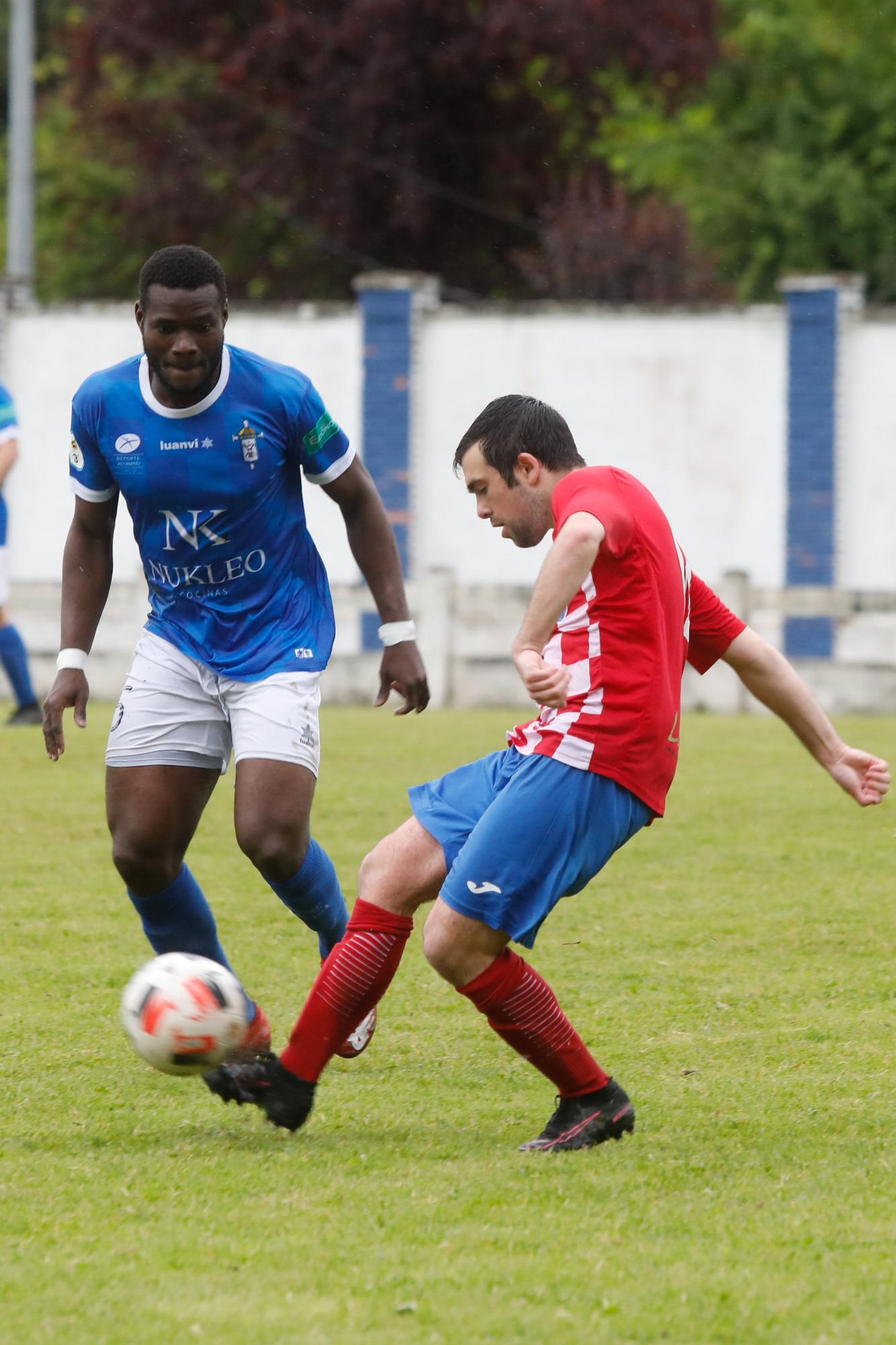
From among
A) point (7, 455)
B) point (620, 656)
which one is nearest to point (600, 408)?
point (7, 455)

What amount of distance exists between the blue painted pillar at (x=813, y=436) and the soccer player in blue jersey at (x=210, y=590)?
15051mm

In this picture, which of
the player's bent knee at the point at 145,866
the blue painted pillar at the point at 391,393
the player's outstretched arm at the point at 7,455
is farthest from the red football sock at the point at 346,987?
the blue painted pillar at the point at 391,393

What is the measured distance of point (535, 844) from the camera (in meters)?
4.44

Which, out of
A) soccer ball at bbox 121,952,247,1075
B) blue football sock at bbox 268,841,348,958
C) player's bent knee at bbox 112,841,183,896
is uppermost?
player's bent knee at bbox 112,841,183,896

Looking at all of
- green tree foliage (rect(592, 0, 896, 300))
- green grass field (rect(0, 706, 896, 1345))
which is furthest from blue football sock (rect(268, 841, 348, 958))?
green tree foliage (rect(592, 0, 896, 300))

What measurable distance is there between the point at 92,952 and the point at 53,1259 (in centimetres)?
323

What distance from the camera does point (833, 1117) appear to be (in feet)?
16.0

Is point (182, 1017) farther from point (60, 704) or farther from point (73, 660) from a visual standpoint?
point (73, 660)

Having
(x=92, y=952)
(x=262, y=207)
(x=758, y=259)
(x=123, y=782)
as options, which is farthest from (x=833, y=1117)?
(x=758, y=259)

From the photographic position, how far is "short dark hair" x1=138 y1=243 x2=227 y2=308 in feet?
16.3

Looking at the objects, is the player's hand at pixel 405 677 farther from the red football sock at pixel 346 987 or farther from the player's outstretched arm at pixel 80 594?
the player's outstretched arm at pixel 80 594

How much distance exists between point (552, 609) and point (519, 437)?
60cm

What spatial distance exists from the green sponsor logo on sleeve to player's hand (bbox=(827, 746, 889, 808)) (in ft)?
5.20

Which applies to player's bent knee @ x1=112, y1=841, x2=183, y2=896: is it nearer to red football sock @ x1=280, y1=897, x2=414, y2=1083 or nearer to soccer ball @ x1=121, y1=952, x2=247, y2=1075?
soccer ball @ x1=121, y1=952, x2=247, y2=1075
